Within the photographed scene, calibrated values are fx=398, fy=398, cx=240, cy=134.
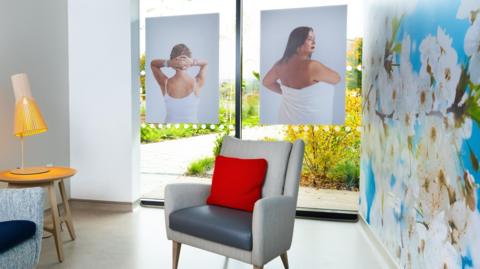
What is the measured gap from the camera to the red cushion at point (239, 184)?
262cm

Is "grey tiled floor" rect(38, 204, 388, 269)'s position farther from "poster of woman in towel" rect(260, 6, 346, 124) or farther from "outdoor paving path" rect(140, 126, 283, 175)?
"poster of woman in towel" rect(260, 6, 346, 124)

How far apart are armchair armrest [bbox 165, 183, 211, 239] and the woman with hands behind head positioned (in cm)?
148

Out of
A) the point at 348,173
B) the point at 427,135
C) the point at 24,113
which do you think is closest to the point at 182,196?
the point at 24,113

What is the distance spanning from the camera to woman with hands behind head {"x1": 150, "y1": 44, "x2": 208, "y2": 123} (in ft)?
13.5

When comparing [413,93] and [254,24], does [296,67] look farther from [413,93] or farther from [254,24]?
[413,93]

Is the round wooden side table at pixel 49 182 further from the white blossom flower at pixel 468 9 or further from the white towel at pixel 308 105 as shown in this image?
the white blossom flower at pixel 468 9

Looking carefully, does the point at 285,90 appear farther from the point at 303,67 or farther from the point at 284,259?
the point at 284,259

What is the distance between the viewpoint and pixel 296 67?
12.8 ft

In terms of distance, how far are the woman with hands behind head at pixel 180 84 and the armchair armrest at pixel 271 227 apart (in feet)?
6.58

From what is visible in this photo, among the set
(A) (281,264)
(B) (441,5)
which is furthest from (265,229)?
(B) (441,5)

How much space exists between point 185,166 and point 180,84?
92 centimetres

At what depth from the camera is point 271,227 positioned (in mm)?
2260

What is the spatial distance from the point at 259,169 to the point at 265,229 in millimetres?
538

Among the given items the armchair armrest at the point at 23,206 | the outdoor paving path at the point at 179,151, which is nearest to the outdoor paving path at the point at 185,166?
the outdoor paving path at the point at 179,151
